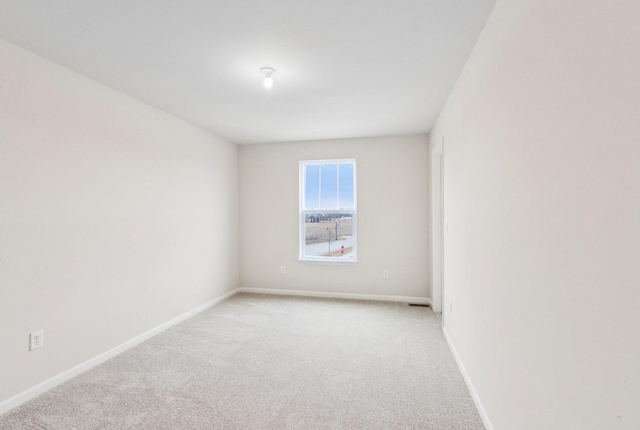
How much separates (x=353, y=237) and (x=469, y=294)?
2.74 meters

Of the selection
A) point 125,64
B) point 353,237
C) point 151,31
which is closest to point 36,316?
point 125,64

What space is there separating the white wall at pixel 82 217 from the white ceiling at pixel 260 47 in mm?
313

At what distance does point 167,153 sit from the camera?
145 inches

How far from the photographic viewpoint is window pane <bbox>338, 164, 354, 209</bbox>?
503cm

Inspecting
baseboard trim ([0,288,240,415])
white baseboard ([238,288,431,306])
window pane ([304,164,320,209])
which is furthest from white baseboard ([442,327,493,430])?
baseboard trim ([0,288,240,415])

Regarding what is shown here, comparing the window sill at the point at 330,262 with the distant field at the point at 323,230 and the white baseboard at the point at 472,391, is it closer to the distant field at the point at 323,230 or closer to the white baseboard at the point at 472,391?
the distant field at the point at 323,230

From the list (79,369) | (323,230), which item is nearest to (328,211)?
(323,230)

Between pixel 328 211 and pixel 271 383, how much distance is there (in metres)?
3.01

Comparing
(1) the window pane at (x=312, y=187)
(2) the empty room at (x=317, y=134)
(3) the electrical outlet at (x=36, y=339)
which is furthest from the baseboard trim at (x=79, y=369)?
(1) the window pane at (x=312, y=187)

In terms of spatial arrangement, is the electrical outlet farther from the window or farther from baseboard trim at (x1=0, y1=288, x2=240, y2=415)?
the window

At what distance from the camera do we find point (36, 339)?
2.33m

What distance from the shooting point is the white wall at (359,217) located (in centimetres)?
474

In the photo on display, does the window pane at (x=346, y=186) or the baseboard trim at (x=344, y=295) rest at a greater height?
the window pane at (x=346, y=186)

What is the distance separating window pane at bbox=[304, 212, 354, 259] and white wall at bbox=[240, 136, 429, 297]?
A: 21 cm
